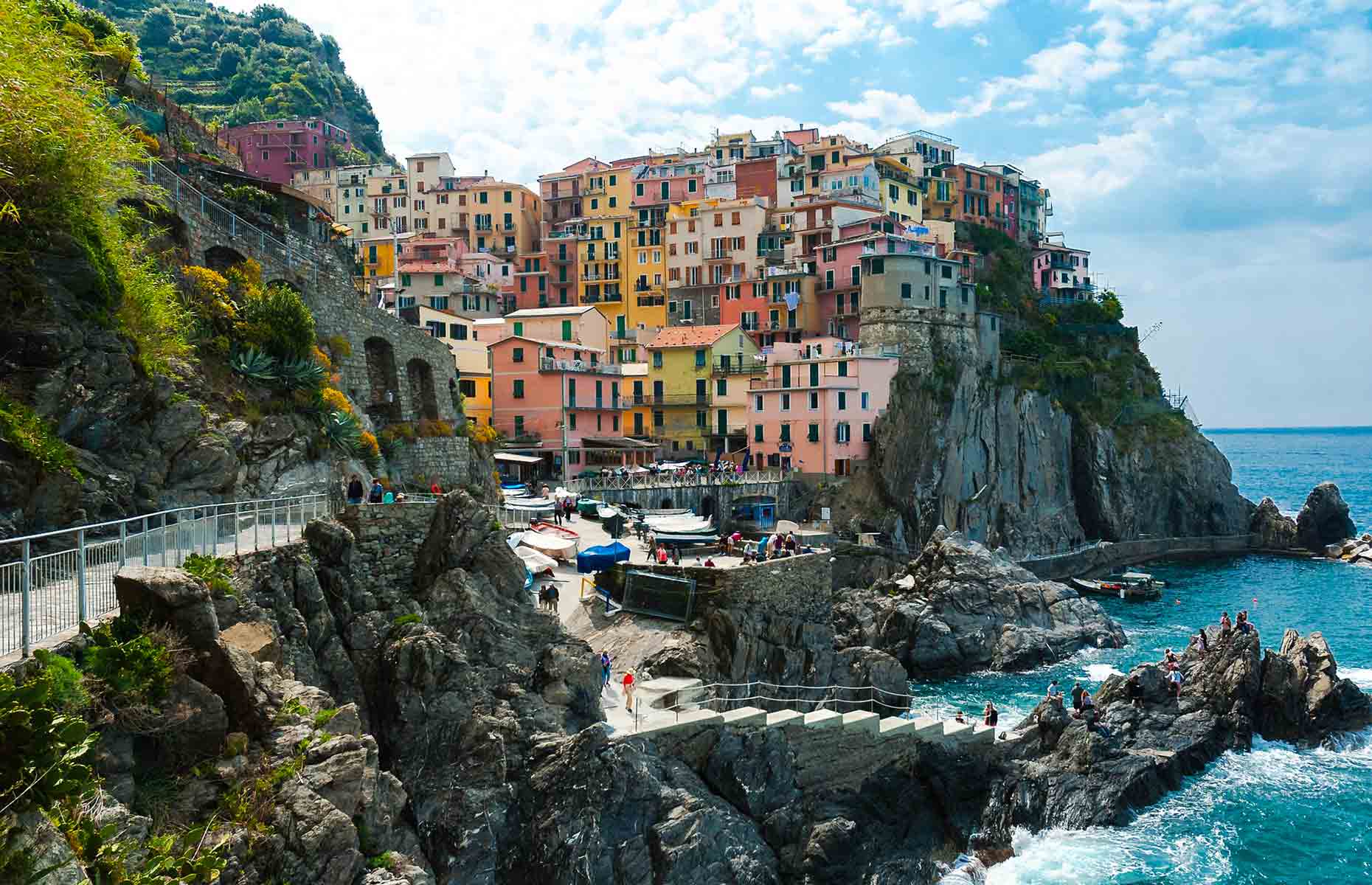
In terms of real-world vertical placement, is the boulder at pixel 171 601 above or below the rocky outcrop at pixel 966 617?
above

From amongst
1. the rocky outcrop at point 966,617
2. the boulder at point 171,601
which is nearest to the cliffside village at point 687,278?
the rocky outcrop at point 966,617

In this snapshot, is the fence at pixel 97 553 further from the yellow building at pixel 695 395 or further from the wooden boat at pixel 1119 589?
the wooden boat at pixel 1119 589

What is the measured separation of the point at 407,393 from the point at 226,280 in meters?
13.1

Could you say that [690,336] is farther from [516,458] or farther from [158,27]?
[158,27]

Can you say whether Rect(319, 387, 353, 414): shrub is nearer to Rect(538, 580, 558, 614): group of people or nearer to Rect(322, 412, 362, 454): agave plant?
Rect(322, 412, 362, 454): agave plant

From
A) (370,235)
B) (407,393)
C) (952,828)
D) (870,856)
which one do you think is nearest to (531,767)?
(870,856)

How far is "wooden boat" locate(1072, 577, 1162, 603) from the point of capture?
6234 centimetres

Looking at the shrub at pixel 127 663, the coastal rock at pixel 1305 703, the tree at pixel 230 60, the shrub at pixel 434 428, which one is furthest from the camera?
the tree at pixel 230 60

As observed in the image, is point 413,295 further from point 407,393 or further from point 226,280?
point 226,280

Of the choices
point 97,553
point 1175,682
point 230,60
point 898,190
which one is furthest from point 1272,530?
point 230,60

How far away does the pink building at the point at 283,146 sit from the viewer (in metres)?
114

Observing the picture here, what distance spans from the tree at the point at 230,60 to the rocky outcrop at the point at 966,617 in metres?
123

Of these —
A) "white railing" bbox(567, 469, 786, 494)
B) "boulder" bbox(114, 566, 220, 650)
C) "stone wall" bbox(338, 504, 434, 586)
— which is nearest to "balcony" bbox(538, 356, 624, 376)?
"white railing" bbox(567, 469, 786, 494)

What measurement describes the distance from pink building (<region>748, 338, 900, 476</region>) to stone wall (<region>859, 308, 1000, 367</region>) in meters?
3.03
